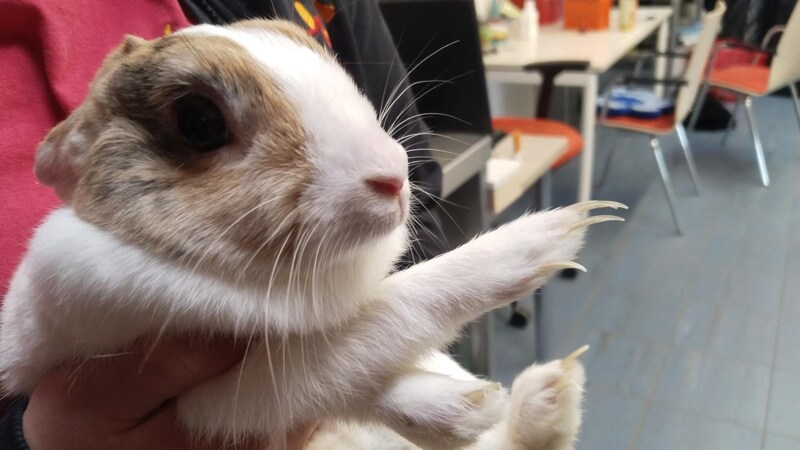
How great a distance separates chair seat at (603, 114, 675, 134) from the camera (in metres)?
3.44

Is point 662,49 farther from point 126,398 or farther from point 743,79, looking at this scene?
point 126,398

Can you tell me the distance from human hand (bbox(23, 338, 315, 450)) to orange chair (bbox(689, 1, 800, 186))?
4012 millimetres

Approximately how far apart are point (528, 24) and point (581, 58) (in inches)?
26.6

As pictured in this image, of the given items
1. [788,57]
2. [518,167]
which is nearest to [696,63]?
[788,57]

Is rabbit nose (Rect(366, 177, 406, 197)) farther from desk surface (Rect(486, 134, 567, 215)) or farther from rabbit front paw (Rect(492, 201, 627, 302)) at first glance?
desk surface (Rect(486, 134, 567, 215))

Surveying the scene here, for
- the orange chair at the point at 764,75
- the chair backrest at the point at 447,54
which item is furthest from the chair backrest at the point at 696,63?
the chair backrest at the point at 447,54

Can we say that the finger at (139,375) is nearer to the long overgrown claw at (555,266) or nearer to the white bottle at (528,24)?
the long overgrown claw at (555,266)

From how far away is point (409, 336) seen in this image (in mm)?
669

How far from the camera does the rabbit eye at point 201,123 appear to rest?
0.55 metres

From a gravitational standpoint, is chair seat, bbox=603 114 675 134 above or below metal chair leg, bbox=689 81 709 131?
above

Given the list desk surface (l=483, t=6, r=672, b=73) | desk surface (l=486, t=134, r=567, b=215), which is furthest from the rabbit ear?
desk surface (l=483, t=6, r=672, b=73)

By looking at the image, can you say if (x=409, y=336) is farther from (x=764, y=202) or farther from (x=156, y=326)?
(x=764, y=202)

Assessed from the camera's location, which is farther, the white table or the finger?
the white table

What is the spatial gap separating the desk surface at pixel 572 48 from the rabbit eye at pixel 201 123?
2738 mm
